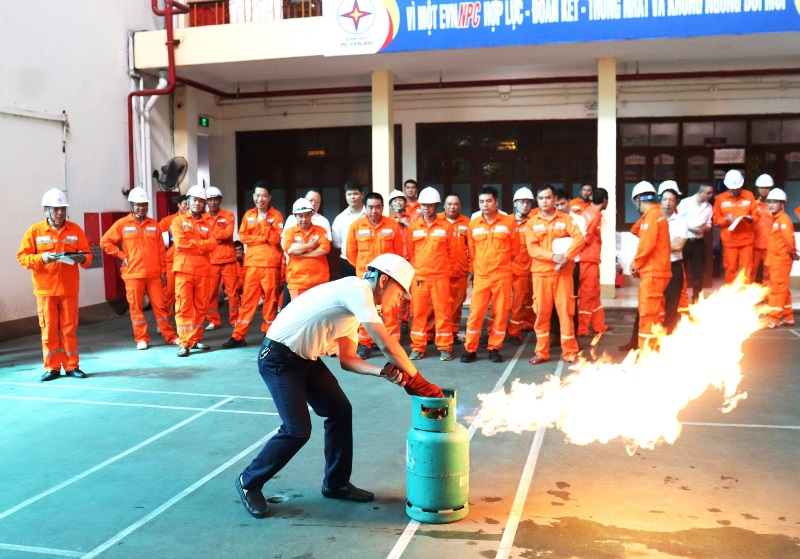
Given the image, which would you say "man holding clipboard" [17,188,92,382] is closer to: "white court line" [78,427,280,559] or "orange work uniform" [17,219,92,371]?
"orange work uniform" [17,219,92,371]

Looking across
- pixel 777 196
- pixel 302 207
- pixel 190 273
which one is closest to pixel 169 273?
pixel 190 273

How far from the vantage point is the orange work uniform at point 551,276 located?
891 cm

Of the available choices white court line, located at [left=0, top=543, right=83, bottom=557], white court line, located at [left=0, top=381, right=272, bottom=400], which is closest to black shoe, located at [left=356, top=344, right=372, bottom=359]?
white court line, located at [left=0, top=381, right=272, bottom=400]

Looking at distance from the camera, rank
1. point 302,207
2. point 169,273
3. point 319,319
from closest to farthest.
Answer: point 319,319 < point 302,207 < point 169,273

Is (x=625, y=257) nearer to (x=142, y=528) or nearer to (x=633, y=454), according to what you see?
(x=633, y=454)

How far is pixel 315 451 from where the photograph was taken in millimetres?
5949

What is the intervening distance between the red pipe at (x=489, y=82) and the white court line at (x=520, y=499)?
10.4 meters

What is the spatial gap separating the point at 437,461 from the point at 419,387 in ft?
1.51

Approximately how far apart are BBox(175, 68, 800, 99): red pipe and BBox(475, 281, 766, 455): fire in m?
6.19

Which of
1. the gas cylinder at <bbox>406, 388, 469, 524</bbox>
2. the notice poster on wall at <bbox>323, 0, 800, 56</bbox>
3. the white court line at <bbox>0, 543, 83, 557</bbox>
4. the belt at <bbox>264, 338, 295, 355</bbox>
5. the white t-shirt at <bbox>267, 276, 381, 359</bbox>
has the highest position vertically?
the notice poster on wall at <bbox>323, 0, 800, 56</bbox>

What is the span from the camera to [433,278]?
934cm

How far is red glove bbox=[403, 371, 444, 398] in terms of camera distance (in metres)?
4.44

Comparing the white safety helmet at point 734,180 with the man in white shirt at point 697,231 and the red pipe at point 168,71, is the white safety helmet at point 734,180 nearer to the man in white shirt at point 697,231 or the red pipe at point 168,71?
the man in white shirt at point 697,231

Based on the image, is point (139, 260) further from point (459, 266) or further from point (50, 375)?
point (459, 266)
